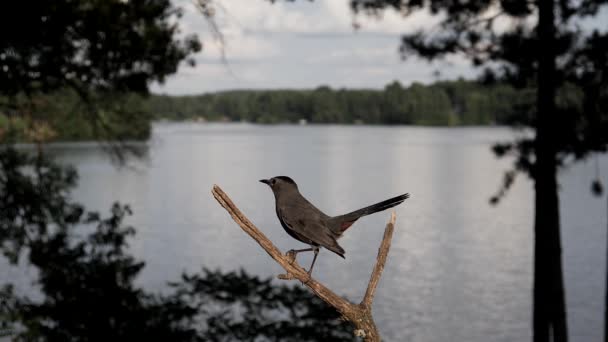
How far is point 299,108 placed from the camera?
2918 inches

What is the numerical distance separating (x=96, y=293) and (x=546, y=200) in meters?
5.30

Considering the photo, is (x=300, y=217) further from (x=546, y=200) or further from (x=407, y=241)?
(x=407, y=241)

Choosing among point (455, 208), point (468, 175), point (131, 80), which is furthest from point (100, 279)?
point (468, 175)

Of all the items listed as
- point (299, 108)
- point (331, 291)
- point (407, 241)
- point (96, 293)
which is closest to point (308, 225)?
point (331, 291)

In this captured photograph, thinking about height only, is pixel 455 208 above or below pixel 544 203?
below

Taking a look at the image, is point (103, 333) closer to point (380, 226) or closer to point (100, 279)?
point (100, 279)

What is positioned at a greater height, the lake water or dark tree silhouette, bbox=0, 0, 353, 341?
dark tree silhouette, bbox=0, 0, 353, 341

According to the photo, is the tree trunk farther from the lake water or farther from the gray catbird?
the gray catbird

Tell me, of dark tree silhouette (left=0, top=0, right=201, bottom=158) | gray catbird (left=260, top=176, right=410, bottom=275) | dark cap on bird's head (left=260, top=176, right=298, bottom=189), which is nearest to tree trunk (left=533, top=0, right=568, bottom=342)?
dark tree silhouette (left=0, top=0, right=201, bottom=158)

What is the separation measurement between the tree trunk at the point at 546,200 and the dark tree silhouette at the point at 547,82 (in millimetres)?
10

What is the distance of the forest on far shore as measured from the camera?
9.62 metres

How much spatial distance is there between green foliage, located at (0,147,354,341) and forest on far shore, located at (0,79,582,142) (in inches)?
36.2

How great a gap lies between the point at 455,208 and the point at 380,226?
10.8 m

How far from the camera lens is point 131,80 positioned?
28.8 ft
